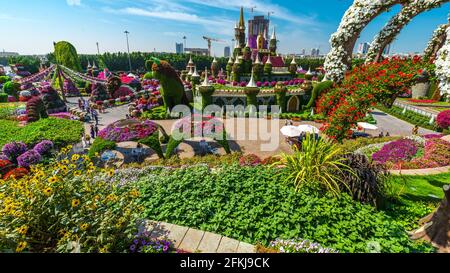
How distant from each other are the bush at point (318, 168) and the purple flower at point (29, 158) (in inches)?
501

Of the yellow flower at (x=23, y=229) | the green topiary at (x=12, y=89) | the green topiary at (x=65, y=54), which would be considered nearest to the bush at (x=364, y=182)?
the yellow flower at (x=23, y=229)

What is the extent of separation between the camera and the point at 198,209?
5352mm

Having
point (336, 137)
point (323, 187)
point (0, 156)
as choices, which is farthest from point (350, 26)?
point (0, 156)

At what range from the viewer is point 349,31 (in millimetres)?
8055

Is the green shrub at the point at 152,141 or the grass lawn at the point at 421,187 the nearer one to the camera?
the grass lawn at the point at 421,187

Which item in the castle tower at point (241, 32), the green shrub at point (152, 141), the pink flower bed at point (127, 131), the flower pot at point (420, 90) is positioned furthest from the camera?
the castle tower at point (241, 32)

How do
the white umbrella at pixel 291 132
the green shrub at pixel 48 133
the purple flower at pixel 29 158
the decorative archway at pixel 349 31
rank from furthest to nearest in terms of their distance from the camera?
1. the white umbrella at pixel 291 132
2. the green shrub at pixel 48 133
3. the purple flower at pixel 29 158
4. the decorative archway at pixel 349 31

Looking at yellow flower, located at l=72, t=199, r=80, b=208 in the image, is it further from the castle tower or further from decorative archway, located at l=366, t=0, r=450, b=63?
the castle tower

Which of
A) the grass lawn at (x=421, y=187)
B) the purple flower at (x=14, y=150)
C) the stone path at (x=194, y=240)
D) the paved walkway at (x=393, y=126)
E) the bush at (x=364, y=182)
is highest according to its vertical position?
the bush at (x=364, y=182)

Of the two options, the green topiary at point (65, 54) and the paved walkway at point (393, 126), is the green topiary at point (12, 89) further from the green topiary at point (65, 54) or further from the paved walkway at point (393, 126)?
the paved walkway at point (393, 126)

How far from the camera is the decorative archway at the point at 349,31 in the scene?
7430mm

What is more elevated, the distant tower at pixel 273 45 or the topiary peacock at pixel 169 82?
the distant tower at pixel 273 45

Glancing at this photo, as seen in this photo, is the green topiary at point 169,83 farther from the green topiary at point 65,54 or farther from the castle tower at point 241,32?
the green topiary at point 65,54

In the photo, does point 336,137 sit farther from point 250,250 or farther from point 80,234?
point 80,234
